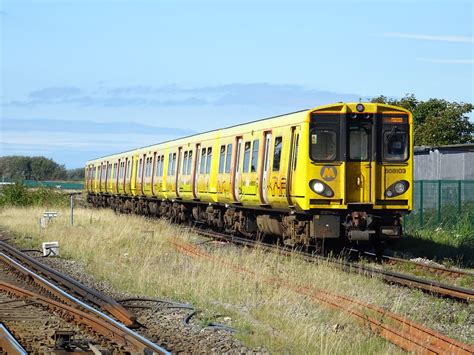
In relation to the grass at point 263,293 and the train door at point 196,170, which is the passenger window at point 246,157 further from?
the train door at point 196,170

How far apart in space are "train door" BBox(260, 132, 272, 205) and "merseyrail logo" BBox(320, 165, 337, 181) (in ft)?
8.48

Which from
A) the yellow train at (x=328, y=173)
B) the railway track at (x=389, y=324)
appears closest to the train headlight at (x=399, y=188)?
the yellow train at (x=328, y=173)

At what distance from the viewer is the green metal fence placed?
24797mm

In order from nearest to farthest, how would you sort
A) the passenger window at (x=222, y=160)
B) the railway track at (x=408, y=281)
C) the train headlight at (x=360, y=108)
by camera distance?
1. the railway track at (x=408, y=281)
2. the train headlight at (x=360, y=108)
3. the passenger window at (x=222, y=160)

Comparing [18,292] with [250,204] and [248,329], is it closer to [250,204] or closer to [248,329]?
[248,329]

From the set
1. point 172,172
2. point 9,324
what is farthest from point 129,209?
point 9,324

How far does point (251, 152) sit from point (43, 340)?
12.5 metres

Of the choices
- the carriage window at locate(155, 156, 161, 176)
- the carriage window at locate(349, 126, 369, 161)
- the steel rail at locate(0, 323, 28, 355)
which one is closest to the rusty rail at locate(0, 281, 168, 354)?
the steel rail at locate(0, 323, 28, 355)

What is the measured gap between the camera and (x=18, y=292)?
12.5m

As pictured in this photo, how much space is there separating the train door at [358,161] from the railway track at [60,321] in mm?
6186

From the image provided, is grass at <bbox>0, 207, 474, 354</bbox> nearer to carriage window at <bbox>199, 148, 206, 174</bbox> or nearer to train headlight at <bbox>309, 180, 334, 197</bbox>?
train headlight at <bbox>309, 180, 334, 197</bbox>

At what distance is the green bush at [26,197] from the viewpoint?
153ft

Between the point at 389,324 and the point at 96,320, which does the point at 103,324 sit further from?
the point at 389,324

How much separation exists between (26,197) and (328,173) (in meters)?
32.8
